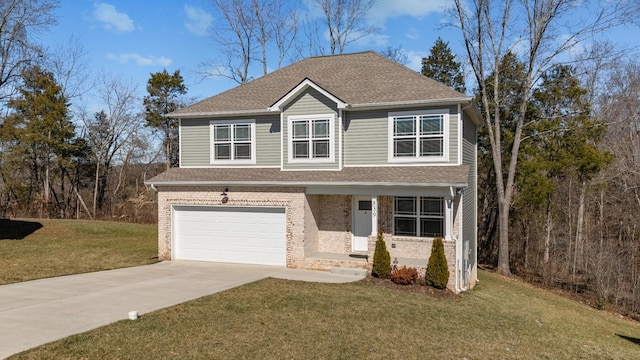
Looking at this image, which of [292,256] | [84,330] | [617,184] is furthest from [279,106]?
[617,184]

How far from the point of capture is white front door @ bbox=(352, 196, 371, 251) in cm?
1522

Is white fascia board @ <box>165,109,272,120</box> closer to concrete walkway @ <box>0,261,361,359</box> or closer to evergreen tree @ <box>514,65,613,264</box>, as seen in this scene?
concrete walkway @ <box>0,261,361,359</box>

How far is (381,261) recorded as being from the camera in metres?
12.9

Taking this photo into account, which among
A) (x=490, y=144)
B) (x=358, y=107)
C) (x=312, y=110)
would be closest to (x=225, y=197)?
(x=312, y=110)

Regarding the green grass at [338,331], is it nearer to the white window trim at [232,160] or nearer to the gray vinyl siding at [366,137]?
the gray vinyl siding at [366,137]

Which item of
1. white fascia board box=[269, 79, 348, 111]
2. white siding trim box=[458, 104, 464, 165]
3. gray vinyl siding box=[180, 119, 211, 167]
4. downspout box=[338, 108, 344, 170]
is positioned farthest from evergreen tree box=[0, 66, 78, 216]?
white siding trim box=[458, 104, 464, 165]

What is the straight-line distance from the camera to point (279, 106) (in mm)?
15164

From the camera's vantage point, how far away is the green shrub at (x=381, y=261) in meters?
12.9

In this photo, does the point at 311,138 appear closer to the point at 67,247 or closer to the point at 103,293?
the point at 103,293

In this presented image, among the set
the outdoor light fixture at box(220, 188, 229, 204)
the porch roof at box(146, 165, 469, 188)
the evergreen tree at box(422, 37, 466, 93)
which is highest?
the evergreen tree at box(422, 37, 466, 93)

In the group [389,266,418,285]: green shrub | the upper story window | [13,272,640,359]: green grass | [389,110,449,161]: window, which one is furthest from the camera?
the upper story window

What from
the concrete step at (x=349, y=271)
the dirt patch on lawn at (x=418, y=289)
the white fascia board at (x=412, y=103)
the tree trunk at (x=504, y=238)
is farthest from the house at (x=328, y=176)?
the tree trunk at (x=504, y=238)

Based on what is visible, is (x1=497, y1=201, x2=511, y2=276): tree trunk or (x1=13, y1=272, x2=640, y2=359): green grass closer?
(x1=13, y1=272, x2=640, y2=359): green grass

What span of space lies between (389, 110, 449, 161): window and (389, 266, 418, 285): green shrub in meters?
3.82
